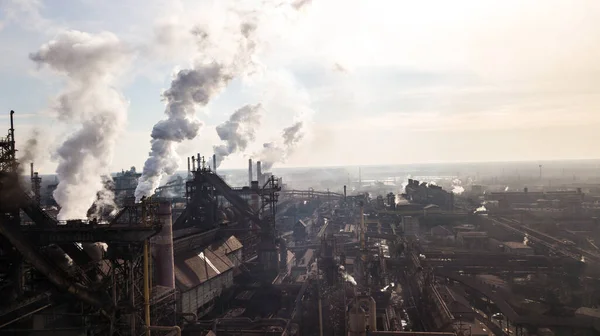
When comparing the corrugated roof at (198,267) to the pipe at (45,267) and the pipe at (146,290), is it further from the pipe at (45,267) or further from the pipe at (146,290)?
the pipe at (45,267)

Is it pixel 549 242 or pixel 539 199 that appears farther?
pixel 539 199

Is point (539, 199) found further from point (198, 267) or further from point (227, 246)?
point (198, 267)

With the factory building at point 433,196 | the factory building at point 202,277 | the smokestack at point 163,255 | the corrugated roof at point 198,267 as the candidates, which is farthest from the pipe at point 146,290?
the factory building at point 433,196

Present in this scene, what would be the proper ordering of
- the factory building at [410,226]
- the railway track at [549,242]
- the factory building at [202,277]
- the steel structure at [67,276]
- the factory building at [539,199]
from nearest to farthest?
the steel structure at [67,276], the factory building at [202,277], the railway track at [549,242], the factory building at [410,226], the factory building at [539,199]

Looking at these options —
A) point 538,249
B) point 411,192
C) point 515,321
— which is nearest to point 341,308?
point 515,321

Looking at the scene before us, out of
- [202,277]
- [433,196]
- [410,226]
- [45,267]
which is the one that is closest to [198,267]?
[202,277]

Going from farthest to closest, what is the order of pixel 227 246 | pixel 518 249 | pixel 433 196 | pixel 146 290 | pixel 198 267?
pixel 433 196, pixel 518 249, pixel 227 246, pixel 198 267, pixel 146 290

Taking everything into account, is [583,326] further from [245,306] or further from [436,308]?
[245,306]
